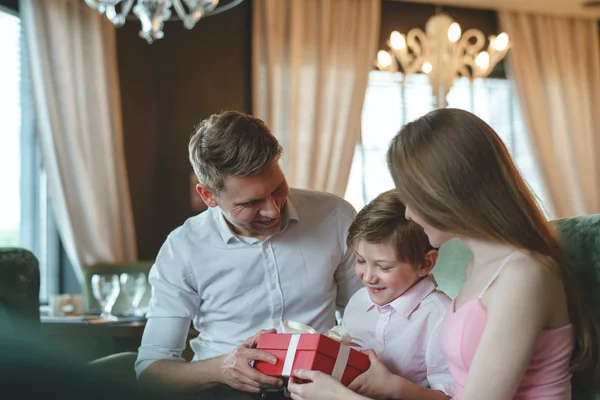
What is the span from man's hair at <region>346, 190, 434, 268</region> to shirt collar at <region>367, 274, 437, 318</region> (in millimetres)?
57

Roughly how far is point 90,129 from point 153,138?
2.23 feet

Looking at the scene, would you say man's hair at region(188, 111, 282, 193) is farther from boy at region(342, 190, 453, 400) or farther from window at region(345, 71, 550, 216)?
window at region(345, 71, 550, 216)

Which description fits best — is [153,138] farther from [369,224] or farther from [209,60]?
[369,224]

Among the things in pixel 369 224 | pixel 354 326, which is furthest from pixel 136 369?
pixel 369 224

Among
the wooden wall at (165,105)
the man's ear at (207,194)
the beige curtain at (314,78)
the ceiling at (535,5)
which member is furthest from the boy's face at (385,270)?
the ceiling at (535,5)

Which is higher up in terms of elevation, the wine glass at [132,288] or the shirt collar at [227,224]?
the shirt collar at [227,224]

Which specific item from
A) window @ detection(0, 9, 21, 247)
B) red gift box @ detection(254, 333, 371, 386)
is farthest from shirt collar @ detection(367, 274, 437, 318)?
window @ detection(0, 9, 21, 247)

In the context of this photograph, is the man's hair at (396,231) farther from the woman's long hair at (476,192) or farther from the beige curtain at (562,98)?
the beige curtain at (562,98)

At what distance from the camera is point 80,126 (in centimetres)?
533

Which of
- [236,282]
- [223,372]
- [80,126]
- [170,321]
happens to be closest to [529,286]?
[223,372]

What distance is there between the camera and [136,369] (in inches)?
86.9

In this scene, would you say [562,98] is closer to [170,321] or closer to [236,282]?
[236,282]

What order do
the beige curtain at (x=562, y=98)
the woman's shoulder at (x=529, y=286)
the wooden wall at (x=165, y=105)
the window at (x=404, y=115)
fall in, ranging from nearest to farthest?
the woman's shoulder at (x=529, y=286)
the wooden wall at (x=165, y=105)
the window at (x=404, y=115)
the beige curtain at (x=562, y=98)

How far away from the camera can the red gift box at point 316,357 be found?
63.6 inches
